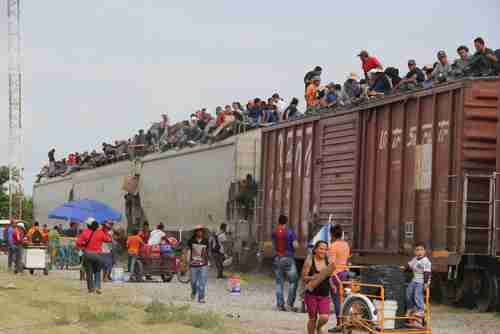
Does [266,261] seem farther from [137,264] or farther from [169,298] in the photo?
[169,298]

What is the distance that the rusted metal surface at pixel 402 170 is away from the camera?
1773 cm

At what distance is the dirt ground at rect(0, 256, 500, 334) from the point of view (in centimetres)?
1430

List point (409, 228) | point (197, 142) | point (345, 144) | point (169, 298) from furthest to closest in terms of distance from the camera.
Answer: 1. point (197, 142)
2. point (345, 144)
3. point (169, 298)
4. point (409, 228)

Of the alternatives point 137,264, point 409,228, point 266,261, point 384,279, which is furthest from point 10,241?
point 384,279

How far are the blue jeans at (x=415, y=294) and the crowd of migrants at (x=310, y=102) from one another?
511cm

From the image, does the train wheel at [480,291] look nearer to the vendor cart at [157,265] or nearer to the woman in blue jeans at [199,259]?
the woman in blue jeans at [199,259]

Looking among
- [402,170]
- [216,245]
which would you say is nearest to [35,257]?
[216,245]

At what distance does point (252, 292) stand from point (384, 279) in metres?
9.75

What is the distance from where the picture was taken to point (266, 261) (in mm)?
27516

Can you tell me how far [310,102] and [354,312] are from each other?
13351 mm

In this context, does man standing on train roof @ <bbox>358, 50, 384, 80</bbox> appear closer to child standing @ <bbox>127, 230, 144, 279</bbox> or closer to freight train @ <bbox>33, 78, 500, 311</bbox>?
freight train @ <bbox>33, 78, 500, 311</bbox>

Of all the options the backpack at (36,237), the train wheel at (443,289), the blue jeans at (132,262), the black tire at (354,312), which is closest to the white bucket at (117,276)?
the blue jeans at (132,262)

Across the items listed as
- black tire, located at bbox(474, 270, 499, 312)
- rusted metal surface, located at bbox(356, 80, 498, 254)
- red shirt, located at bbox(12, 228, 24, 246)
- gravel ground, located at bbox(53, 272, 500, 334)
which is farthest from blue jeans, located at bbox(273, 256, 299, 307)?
red shirt, located at bbox(12, 228, 24, 246)

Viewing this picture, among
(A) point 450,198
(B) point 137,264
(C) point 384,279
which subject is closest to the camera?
(C) point 384,279
